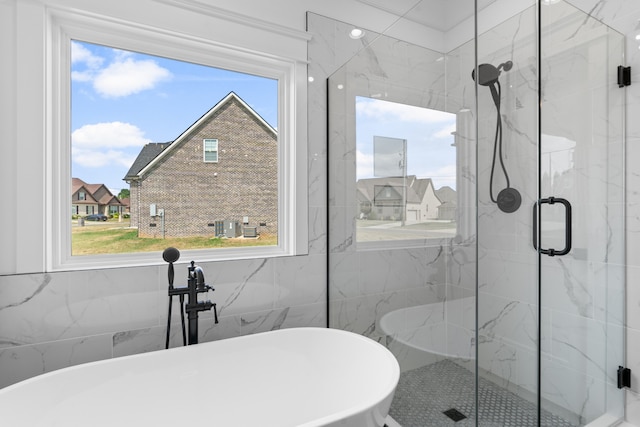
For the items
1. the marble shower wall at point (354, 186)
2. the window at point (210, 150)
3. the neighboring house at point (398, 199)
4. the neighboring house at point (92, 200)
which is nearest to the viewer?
the marble shower wall at point (354, 186)

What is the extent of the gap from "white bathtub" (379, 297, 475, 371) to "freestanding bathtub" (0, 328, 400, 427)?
236mm

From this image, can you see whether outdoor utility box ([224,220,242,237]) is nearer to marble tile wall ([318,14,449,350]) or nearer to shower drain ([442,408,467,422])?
marble tile wall ([318,14,449,350])

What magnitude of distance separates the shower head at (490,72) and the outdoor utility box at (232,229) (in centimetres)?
147

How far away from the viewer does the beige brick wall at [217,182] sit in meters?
1.91

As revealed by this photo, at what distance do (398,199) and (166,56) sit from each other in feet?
4.79

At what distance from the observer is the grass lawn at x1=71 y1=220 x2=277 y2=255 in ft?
5.70

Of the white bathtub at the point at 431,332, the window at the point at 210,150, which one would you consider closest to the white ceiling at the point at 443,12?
the white bathtub at the point at 431,332

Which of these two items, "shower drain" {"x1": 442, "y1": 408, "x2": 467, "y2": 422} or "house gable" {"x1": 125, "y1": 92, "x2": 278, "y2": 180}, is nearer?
"shower drain" {"x1": 442, "y1": 408, "x2": 467, "y2": 422}

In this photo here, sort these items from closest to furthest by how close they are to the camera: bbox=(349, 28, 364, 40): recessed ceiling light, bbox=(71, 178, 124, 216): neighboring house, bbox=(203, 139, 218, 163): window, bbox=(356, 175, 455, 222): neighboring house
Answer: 1. bbox=(356, 175, 455, 222): neighboring house
2. bbox=(71, 178, 124, 216): neighboring house
3. bbox=(203, 139, 218, 163): window
4. bbox=(349, 28, 364, 40): recessed ceiling light

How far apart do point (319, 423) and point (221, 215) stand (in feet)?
4.33

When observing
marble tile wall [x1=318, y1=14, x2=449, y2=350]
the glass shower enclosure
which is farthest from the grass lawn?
the glass shower enclosure

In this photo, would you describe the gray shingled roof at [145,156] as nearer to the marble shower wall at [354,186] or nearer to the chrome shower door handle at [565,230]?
the marble shower wall at [354,186]

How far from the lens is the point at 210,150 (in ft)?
6.65

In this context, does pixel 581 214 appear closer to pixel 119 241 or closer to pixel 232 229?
pixel 232 229
